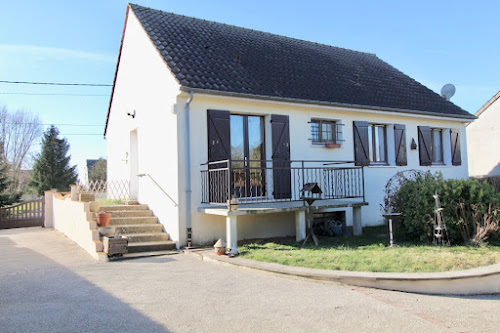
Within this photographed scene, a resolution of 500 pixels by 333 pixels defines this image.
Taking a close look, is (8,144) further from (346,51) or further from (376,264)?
(376,264)

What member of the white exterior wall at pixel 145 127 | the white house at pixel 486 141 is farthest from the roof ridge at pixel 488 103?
the white exterior wall at pixel 145 127

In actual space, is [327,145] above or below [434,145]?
below

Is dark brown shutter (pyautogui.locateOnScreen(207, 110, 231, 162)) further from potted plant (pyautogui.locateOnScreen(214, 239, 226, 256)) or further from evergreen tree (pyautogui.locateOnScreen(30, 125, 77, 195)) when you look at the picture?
evergreen tree (pyautogui.locateOnScreen(30, 125, 77, 195))

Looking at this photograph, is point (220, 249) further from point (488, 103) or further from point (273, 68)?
point (488, 103)

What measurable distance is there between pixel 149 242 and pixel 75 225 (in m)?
2.82

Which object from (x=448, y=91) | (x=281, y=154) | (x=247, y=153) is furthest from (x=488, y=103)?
(x=247, y=153)

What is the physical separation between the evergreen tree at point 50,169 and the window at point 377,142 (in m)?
24.6

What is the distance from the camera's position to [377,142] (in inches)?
473

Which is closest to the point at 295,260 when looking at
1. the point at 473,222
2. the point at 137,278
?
the point at 137,278

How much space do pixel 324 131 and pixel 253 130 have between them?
7.42 feet

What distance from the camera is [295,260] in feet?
21.6

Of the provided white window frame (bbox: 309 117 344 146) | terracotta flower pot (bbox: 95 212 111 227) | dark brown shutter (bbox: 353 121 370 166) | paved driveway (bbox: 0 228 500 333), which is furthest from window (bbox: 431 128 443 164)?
terracotta flower pot (bbox: 95 212 111 227)

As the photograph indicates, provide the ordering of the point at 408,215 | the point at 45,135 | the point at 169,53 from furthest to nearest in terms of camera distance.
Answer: the point at 45,135
the point at 169,53
the point at 408,215

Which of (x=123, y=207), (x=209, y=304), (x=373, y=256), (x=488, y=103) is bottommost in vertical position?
(x=209, y=304)
